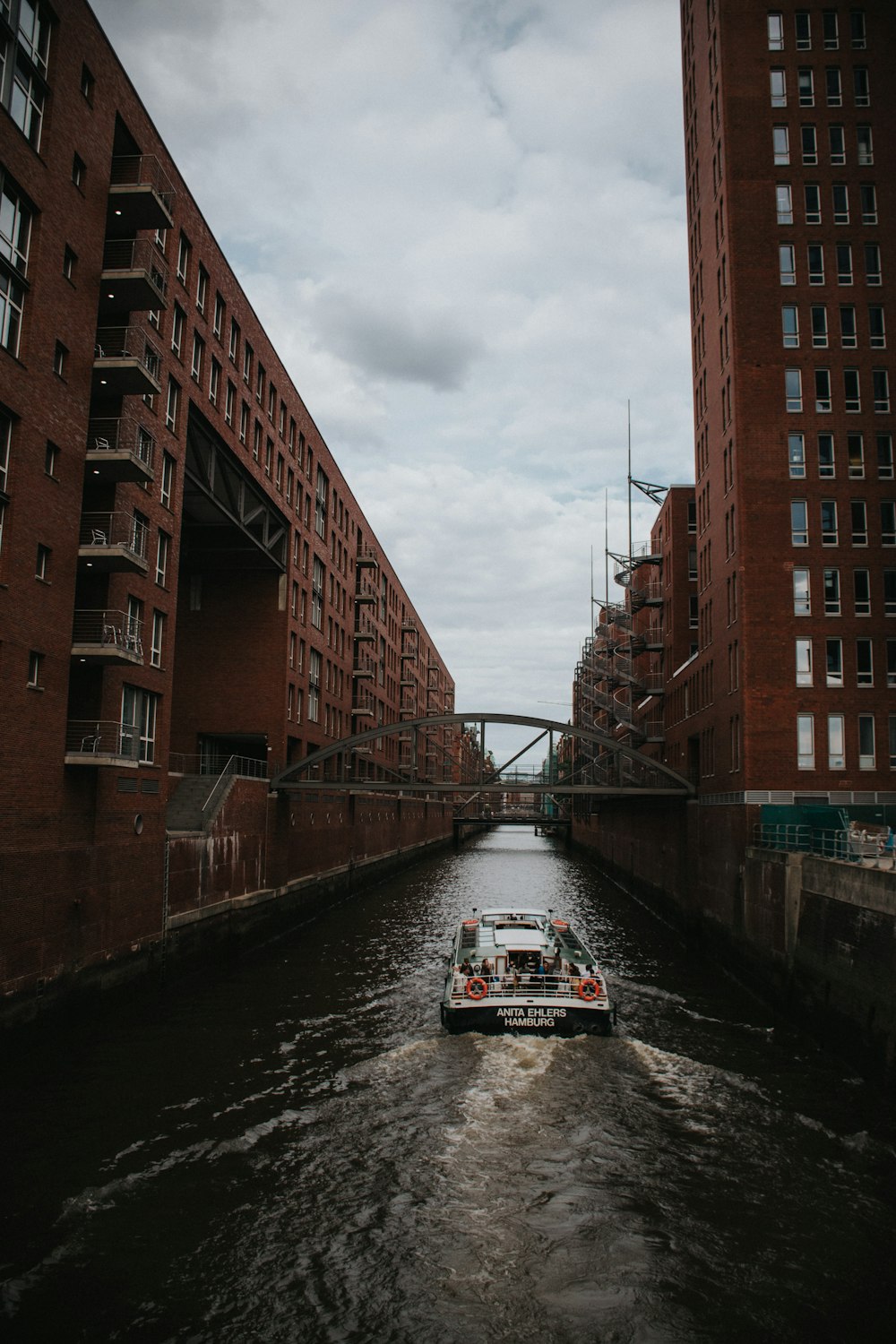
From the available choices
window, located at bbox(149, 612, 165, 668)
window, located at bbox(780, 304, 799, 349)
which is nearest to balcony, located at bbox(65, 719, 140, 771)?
window, located at bbox(149, 612, 165, 668)

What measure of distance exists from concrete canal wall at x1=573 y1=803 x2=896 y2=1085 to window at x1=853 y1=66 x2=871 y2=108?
2501 cm

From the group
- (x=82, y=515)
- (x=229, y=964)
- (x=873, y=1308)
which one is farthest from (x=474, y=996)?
(x=82, y=515)

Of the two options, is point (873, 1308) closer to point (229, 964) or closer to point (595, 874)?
point (229, 964)

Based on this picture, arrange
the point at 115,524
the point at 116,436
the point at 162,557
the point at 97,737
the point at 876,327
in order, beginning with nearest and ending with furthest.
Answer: the point at 97,737 < the point at 116,436 < the point at 115,524 < the point at 162,557 < the point at 876,327

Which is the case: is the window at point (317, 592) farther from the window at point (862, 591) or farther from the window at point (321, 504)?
the window at point (862, 591)

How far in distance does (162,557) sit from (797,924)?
1951 cm

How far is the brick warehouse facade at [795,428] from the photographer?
27922 mm

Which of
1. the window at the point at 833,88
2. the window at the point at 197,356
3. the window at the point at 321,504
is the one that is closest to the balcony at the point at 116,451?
the window at the point at 197,356

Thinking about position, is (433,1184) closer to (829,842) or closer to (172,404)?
(829,842)

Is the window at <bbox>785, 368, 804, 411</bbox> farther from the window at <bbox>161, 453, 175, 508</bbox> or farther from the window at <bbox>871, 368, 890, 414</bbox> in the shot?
the window at <bbox>161, 453, 175, 508</bbox>

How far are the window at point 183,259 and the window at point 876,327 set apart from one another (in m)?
22.7

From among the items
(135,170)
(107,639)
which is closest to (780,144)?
(135,170)

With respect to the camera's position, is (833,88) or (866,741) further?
(833,88)

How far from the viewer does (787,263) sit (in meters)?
30.8
